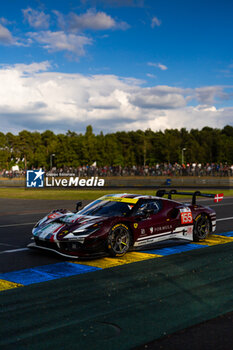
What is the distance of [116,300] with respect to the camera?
5391 mm

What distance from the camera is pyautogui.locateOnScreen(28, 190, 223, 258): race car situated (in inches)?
305

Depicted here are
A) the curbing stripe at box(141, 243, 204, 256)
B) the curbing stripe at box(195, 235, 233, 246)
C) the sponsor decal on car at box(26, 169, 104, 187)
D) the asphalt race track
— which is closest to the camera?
the asphalt race track

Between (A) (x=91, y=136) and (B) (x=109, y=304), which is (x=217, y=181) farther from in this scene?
(A) (x=91, y=136)

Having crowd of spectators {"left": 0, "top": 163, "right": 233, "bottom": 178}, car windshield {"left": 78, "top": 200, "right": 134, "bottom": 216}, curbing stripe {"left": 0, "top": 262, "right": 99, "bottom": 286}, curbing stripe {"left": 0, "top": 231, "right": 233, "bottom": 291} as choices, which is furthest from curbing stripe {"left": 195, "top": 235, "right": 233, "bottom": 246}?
crowd of spectators {"left": 0, "top": 163, "right": 233, "bottom": 178}

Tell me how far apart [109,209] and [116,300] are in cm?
347

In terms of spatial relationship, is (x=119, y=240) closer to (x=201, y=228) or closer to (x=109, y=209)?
(x=109, y=209)

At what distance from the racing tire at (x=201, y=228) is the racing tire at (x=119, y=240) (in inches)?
86.8

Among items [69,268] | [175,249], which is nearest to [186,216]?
[175,249]

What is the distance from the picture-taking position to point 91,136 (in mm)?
90125

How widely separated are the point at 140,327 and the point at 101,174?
4494cm

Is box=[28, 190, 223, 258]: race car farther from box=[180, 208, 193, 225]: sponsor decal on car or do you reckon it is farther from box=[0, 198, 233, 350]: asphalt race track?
box=[0, 198, 233, 350]: asphalt race track

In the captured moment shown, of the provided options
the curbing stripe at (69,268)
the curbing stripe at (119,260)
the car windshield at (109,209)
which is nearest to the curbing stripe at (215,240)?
the curbing stripe at (69,268)

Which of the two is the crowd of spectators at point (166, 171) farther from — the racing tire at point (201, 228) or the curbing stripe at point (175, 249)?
the curbing stripe at point (175, 249)

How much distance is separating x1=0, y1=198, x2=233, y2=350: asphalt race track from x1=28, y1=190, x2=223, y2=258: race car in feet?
0.90
